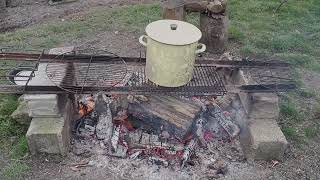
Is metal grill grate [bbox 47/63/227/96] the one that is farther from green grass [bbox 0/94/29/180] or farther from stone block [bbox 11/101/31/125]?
green grass [bbox 0/94/29/180]

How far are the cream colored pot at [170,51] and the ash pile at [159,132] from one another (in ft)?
1.97

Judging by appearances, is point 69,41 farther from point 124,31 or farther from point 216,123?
point 216,123

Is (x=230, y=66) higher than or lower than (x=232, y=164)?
higher

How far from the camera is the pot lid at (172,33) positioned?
3518 millimetres

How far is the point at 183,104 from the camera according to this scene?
438 cm

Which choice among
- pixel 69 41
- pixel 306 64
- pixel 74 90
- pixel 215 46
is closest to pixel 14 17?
pixel 69 41

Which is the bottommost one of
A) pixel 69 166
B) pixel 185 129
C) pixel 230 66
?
pixel 69 166

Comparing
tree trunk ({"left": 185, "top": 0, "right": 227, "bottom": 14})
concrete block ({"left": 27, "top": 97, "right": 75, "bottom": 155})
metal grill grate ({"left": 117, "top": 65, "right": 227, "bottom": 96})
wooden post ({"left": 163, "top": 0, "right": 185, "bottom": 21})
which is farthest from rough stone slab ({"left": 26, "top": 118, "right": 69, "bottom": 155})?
tree trunk ({"left": 185, "top": 0, "right": 227, "bottom": 14})

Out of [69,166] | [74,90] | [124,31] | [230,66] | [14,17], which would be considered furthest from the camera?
[14,17]

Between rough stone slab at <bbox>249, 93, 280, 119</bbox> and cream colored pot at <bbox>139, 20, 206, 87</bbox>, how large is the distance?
0.91 metres

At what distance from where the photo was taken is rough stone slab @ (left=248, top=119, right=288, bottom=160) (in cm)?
416

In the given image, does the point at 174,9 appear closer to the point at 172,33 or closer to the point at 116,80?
the point at 116,80

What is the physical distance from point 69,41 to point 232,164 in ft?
12.1

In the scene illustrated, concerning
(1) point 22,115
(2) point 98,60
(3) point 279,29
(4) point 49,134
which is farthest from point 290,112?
(1) point 22,115
